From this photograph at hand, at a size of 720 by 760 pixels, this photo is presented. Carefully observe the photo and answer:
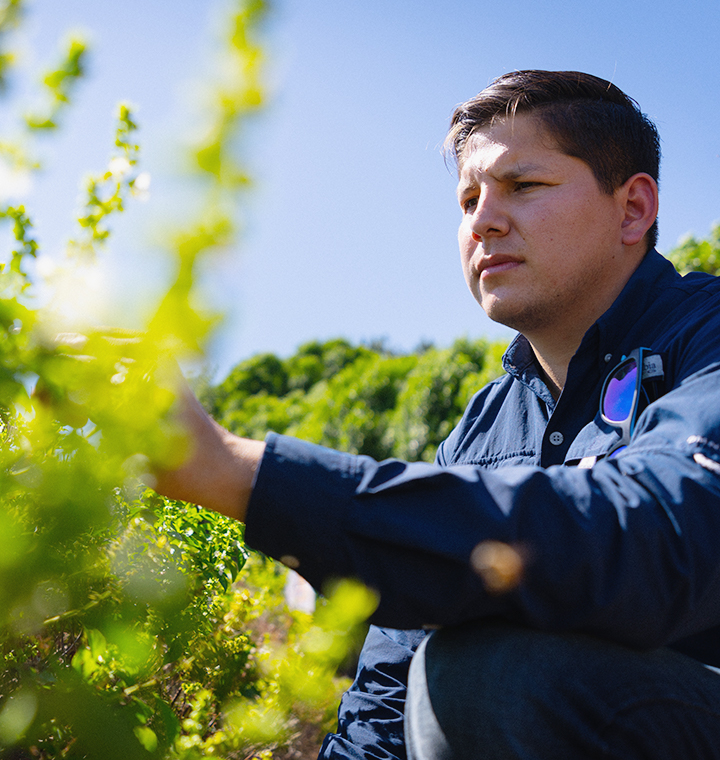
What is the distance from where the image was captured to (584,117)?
2.36 meters

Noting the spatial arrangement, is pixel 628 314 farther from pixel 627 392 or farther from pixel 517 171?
pixel 517 171

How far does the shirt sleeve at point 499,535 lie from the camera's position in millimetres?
994

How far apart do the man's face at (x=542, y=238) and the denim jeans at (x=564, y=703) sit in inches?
48.3

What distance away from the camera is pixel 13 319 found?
0.59m

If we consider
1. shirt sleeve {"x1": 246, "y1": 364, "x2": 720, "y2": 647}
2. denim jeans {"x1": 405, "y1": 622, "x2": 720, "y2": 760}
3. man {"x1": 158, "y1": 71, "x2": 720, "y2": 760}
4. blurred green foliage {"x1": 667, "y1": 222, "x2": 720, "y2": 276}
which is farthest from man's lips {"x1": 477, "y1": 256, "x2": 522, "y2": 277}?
blurred green foliage {"x1": 667, "y1": 222, "x2": 720, "y2": 276}

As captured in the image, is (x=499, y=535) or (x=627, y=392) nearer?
(x=499, y=535)

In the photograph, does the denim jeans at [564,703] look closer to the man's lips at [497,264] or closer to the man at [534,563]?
the man at [534,563]

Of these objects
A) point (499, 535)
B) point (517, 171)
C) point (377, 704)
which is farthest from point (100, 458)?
point (517, 171)

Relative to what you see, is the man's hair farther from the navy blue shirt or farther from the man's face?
the navy blue shirt

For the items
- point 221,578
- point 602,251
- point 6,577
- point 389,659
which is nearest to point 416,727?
point 221,578

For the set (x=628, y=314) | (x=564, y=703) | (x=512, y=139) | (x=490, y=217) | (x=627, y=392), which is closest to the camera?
(x=564, y=703)

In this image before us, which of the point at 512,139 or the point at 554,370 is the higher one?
the point at 512,139

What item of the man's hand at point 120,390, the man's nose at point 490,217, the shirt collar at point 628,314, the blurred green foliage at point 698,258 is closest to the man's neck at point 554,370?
the shirt collar at point 628,314

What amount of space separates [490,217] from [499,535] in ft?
4.60
